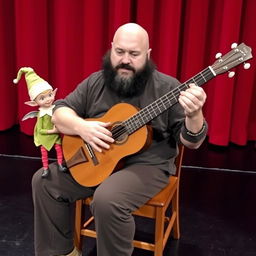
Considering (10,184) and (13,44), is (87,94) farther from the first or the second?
(13,44)

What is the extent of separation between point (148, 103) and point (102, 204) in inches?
19.5

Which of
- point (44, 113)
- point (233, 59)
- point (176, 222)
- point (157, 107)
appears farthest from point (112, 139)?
A: point (176, 222)

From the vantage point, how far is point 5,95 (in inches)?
133

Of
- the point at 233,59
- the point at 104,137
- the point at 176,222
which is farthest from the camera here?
the point at 176,222

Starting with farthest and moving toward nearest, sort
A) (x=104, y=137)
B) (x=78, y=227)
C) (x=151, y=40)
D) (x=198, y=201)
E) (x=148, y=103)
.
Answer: (x=151, y=40) < (x=198, y=201) < (x=78, y=227) < (x=148, y=103) < (x=104, y=137)

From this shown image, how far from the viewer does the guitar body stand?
167 centimetres

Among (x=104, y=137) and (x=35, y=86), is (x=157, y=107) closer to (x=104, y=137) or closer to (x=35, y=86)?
(x=104, y=137)

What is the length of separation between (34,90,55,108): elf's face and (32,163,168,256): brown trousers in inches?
11.2

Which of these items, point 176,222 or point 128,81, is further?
point 176,222

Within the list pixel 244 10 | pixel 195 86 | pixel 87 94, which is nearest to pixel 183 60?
pixel 244 10

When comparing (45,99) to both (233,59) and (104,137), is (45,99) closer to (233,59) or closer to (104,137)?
(104,137)

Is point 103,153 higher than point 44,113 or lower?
lower

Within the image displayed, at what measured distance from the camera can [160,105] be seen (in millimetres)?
1614

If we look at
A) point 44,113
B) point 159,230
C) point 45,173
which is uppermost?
point 44,113
